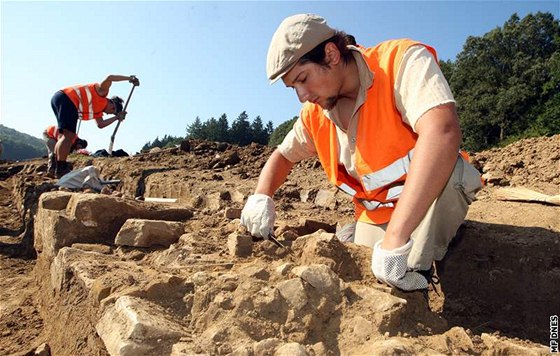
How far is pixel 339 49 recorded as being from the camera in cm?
222

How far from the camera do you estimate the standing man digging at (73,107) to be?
6852 millimetres

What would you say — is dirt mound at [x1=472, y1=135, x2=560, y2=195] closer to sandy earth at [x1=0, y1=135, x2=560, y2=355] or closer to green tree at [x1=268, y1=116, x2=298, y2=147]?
sandy earth at [x1=0, y1=135, x2=560, y2=355]

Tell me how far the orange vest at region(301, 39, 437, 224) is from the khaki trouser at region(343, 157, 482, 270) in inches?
9.0

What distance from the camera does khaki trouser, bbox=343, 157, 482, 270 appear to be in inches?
85.4

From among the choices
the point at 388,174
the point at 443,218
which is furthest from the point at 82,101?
the point at 443,218

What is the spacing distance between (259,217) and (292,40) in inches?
38.5

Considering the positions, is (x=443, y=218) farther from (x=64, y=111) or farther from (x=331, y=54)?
(x=64, y=111)

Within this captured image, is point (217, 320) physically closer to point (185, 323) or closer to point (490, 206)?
point (185, 323)

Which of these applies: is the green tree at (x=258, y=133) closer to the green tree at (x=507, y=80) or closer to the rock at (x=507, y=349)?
the green tree at (x=507, y=80)

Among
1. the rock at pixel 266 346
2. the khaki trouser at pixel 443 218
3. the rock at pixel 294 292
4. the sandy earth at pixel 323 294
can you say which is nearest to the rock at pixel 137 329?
the sandy earth at pixel 323 294

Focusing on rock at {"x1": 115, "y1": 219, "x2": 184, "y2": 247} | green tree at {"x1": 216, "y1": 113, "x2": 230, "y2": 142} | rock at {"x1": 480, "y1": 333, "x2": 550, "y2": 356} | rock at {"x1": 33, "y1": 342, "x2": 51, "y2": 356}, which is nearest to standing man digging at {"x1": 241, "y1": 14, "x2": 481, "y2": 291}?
rock at {"x1": 480, "y1": 333, "x2": 550, "y2": 356}

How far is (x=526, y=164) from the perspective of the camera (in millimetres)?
4961

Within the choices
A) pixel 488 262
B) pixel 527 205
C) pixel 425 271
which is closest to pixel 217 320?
pixel 425 271

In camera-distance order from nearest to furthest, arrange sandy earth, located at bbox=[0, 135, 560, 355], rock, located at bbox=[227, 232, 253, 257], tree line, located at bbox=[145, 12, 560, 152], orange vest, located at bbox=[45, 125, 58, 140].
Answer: sandy earth, located at bbox=[0, 135, 560, 355] → rock, located at bbox=[227, 232, 253, 257] → orange vest, located at bbox=[45, 125, 58, 140] → tree line, located at bbox=[145, 12, 560, 152]
